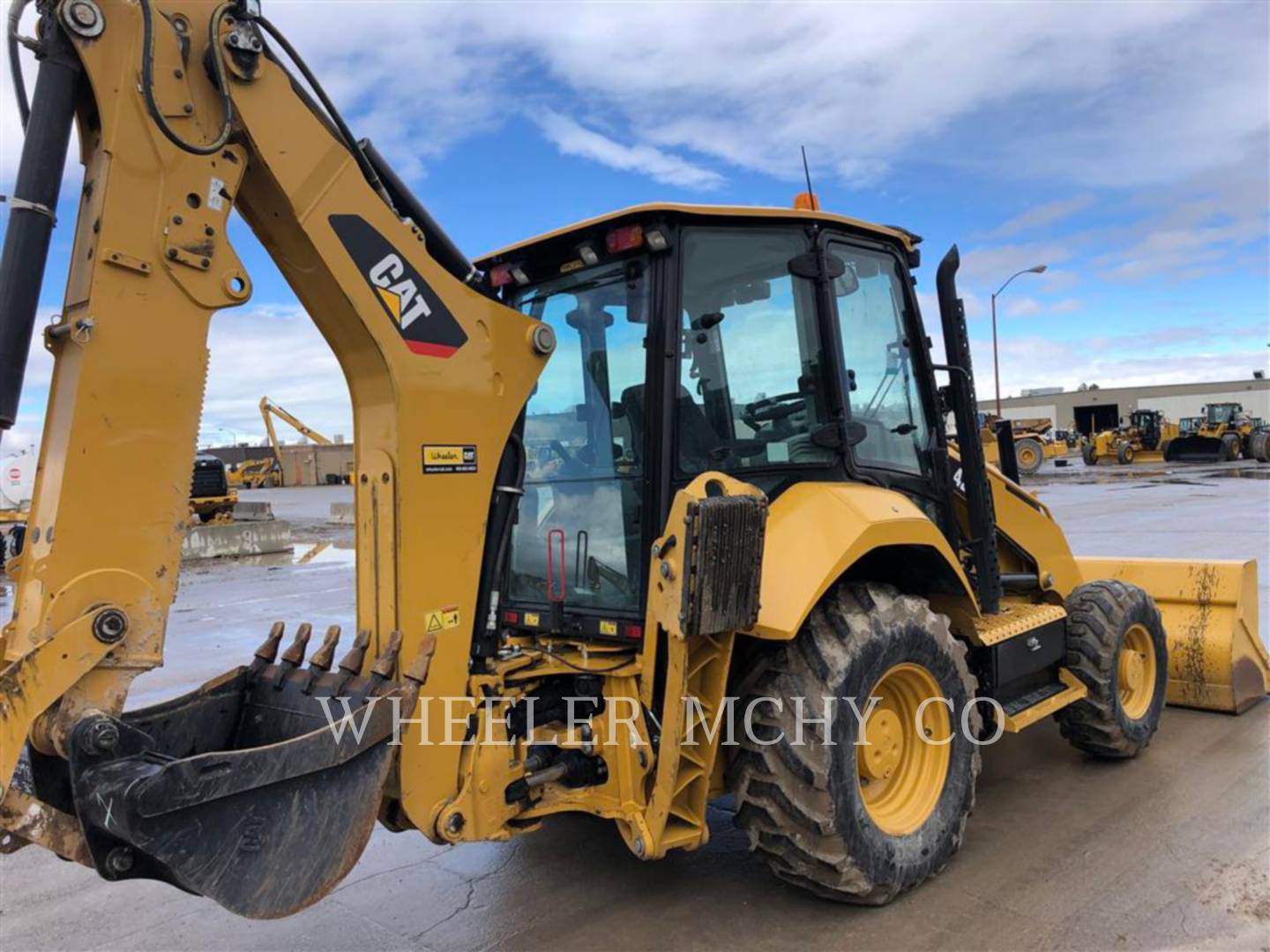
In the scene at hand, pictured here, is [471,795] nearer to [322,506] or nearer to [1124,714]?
[1124,714]

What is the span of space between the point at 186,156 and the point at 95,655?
133 centimetres

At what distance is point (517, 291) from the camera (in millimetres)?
3963

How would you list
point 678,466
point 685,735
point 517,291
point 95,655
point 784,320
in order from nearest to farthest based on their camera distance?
point 95,655 < point 685,735 < point 678,466 < point 784,320 < point 517,291

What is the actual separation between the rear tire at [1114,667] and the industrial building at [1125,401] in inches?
2658

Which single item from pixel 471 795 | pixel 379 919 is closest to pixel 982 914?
pixel 471 795

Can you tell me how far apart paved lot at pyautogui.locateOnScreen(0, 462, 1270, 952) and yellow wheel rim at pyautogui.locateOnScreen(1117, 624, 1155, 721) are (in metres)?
0.26

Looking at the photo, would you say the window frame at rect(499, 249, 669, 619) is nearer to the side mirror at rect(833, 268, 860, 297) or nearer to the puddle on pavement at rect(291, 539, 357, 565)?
the side mirror at rect(833, 268, 860, 297)

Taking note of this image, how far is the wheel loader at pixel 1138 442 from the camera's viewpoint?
39.9 m

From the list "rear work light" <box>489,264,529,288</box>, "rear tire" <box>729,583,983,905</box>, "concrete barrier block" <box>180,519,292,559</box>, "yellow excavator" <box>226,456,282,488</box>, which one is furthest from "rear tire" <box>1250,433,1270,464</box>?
"yellow excavator" <box>226,456,282,488</box>

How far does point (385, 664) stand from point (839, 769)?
62.3 inches

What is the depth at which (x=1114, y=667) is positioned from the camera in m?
4.79

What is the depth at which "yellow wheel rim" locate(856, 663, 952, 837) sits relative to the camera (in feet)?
11.7

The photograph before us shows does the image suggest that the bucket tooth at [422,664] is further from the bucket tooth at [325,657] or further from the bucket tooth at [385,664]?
the bucket tooth at [325,657]

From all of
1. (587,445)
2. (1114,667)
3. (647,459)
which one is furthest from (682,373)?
(1114,667)
